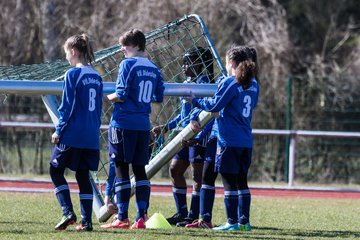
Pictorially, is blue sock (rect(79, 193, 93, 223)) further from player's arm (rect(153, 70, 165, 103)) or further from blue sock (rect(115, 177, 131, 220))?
player's arm (rect(153, 70, 165, 103))

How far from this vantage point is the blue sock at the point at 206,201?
984cm

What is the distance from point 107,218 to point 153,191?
618 cm

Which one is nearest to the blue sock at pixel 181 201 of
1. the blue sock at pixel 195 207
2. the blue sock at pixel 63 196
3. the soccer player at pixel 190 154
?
the soccer player at pixel 190 154

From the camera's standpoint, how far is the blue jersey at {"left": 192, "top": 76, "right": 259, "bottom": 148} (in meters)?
9.27

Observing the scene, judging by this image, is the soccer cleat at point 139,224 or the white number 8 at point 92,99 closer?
the white number 8 at point 92,99

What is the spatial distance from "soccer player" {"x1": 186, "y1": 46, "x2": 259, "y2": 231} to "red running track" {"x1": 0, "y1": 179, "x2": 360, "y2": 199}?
6.35 m

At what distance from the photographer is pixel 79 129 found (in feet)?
28.7

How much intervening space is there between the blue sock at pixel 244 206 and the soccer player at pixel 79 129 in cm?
173

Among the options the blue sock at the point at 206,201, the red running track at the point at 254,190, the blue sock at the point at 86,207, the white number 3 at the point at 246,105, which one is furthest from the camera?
the red running track at the point at 254,190

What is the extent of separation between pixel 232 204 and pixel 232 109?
3.32ft

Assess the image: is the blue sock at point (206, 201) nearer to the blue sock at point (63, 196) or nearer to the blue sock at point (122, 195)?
the blue sock at point (122, 195)

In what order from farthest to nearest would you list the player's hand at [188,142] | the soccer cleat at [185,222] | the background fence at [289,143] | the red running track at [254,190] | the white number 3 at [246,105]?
1. the background fence at [289,143]
2. the red running track at [254,190]
3. the soccer cleat at [185,222]
4. the player's hand at [188,142]
5. the white number 3 at [246,105]

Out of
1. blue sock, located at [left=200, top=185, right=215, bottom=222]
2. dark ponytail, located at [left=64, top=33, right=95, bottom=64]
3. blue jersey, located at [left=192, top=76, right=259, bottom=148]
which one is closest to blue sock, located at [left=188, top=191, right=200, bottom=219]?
blue sock, located at [left=200, top=185, right=215, bottom=222]

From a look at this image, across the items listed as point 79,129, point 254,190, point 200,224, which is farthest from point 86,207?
point 254,190
